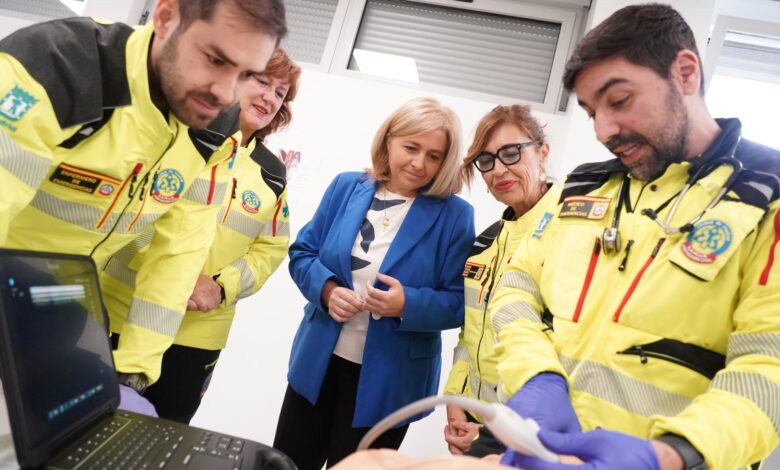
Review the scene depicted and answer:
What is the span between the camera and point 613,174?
99cm

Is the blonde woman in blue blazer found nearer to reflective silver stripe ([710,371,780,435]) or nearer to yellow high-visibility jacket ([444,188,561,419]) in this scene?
yellow high-visibility jacket ([444,188,561,419])

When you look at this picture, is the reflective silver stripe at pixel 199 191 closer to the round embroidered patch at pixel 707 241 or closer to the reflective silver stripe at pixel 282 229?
the reflective silver stripe at pixel 282 229

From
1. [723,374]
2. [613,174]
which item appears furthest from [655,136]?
[723,374]

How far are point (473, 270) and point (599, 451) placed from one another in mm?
911

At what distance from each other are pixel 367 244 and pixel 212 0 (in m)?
0.87

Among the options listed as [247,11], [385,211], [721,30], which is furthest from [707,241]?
[721,30]

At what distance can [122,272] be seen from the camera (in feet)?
4.23

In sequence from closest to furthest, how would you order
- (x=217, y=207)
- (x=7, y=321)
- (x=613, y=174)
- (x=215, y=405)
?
(x=7, y=321), (x=613, y=174), (x=217, y=207), (x=215, y=405)

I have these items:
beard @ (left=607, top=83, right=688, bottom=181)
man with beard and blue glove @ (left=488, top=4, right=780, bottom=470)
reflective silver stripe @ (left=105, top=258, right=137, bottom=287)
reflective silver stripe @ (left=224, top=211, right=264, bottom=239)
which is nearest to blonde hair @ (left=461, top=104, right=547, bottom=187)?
man with beard and blue glove @ (left=488, top=4, right=780, bottom=470)

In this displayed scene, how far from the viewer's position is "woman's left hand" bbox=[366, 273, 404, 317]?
1366 mm

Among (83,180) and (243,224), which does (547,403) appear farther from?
(243,224)

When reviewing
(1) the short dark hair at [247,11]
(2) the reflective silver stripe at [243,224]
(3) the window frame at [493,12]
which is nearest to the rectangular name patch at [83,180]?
(1) the short dark hair at [247,11]

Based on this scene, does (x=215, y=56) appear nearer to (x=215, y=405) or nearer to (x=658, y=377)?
(x=658, y=377)

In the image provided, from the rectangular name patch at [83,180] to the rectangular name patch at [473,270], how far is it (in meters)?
1.01
